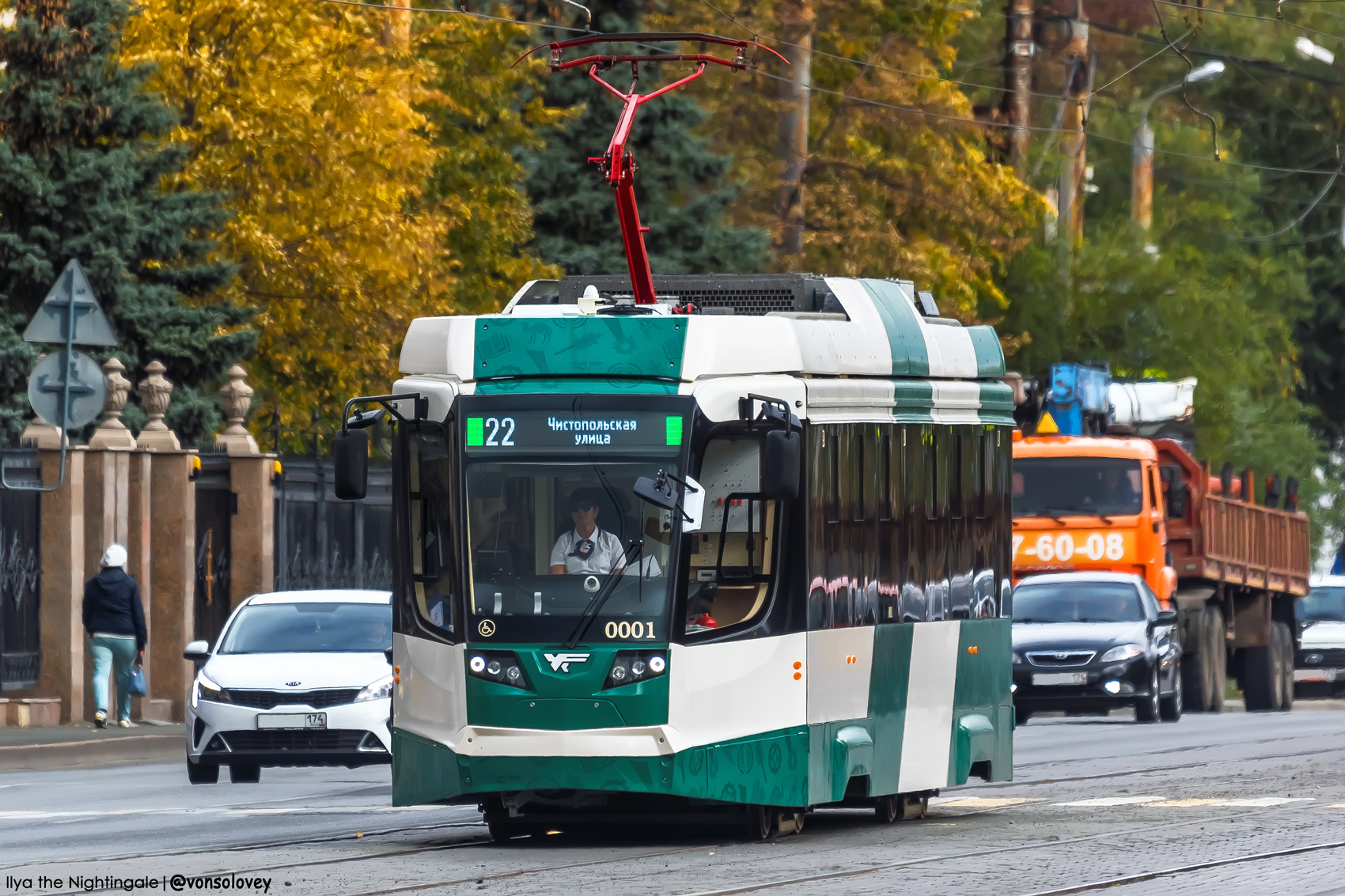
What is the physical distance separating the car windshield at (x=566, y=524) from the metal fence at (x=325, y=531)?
55.7 ft

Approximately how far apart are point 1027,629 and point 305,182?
11375 millimetres

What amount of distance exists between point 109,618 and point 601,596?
A: 1302 centimetres

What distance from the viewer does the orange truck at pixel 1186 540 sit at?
32625 mm

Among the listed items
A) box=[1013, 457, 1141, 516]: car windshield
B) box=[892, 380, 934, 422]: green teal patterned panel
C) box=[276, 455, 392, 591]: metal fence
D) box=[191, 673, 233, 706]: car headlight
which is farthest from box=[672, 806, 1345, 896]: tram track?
box=[276, 455, 392, 591]: metal fence

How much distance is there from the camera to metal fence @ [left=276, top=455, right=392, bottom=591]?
31453mm

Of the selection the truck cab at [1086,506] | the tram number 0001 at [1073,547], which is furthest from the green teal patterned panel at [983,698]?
Answer: the tram number 0001 at [1073,547]

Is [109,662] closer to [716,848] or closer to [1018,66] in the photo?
[716,848]

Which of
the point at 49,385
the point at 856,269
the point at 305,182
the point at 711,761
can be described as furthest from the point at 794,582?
the point at 856,269

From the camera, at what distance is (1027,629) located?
1197 inches

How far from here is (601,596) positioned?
14.1m

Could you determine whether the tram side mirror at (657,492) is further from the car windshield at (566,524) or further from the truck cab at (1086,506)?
the truck cab at (1086,506)

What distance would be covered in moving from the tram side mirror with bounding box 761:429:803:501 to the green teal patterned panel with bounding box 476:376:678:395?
67cm

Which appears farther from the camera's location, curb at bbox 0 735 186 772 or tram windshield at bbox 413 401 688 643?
curb at bbox 0 735 186 772

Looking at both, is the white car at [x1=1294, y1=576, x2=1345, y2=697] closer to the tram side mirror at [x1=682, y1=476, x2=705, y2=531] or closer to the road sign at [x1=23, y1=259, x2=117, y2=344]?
the road sign at [x1=23, y1=259, x2=117, y2=344]
